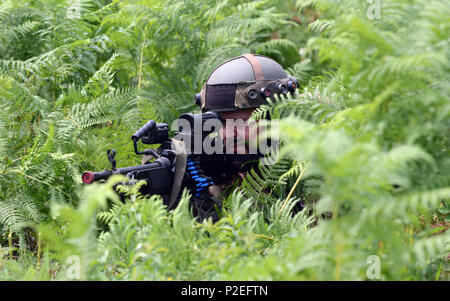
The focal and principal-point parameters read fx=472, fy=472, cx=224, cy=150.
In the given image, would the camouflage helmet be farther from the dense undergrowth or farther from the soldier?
the dense undergrowth

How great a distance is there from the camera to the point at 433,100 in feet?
6.19

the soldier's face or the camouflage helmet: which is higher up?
the camouflage helmet

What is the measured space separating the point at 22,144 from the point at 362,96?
2831 millimetres

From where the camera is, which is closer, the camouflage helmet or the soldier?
the soldier

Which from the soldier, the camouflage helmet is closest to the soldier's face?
the soldier

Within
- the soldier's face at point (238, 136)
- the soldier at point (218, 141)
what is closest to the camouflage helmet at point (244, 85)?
the soldier at point (218, 141)

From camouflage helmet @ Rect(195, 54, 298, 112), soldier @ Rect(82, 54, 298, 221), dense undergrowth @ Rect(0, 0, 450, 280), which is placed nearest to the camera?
dense undergrowth @ Rect(0, 0, 450, 280)

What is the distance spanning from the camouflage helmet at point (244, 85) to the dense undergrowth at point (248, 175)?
0.20 meters

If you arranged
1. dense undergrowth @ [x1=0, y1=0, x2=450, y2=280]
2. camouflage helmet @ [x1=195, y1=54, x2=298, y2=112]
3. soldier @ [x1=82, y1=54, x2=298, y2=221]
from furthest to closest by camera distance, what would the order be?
camouflage helmet @ [x1=195, y1=54, x2=298, y2=112] < soldier @ [x1=82, y1=54, x2=298, y2=221] < dense undergrowth @ [x1=0, y1=0, x2=450, y2=280]

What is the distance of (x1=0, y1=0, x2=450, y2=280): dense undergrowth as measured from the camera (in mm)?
1867

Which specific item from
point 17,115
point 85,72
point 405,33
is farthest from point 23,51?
point 405,33

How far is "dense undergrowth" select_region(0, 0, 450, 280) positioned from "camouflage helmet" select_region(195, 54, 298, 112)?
0.64 feet

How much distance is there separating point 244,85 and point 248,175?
629 millimetres
